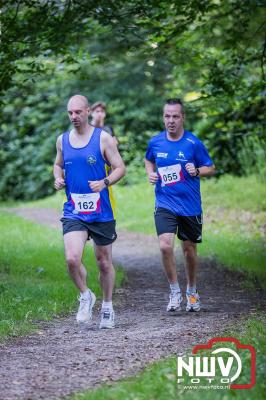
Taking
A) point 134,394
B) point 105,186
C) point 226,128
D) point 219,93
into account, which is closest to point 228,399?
point 134,394

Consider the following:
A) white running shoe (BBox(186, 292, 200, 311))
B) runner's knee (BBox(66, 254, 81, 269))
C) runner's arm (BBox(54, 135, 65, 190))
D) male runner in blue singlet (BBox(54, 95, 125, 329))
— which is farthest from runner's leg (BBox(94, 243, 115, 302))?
white running shoe (BBox(186, 292, 200, 311))

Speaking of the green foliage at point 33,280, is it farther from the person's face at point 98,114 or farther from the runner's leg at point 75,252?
the person's face at point 98,114

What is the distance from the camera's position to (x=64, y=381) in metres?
6.12

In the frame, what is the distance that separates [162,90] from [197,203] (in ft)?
62.1

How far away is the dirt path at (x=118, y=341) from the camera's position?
6.17 meters

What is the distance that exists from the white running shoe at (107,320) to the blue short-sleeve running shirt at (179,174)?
4.96 feet

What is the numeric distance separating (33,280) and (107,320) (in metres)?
3.01

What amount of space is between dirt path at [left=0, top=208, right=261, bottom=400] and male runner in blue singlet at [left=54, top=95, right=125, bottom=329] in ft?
1.65

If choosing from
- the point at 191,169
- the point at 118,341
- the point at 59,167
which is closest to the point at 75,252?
the point at 59,167

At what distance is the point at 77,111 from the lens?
8445 mm

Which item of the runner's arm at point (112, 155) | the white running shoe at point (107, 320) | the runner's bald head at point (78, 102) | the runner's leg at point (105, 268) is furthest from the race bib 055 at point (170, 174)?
the white running shoe at point (107, 320)

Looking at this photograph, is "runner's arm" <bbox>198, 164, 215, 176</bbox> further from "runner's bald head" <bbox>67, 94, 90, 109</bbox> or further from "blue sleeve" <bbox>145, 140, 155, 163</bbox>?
"runner's bald head" <bbox>67, 94, 90, 109</bbox>

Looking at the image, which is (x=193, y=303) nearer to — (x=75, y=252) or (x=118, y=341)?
(x=75, y=252)

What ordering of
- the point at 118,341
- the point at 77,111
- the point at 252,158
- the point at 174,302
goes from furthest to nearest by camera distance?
the point at 252,158 → the point at 174,302 → the point at 77,111 → the point at 118,341
